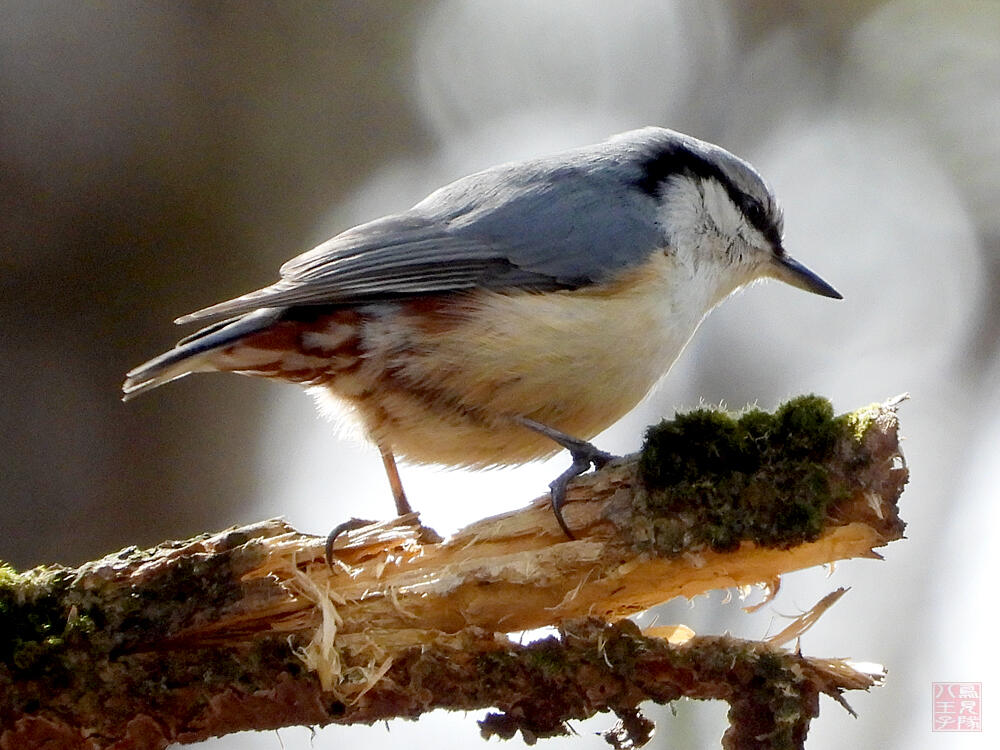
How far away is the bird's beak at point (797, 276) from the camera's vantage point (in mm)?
3574

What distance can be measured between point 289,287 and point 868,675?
169cm

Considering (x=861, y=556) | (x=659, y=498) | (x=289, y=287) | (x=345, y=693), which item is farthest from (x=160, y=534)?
(x=861, y=556)

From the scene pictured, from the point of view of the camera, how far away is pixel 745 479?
225 cm

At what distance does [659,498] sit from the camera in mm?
2295

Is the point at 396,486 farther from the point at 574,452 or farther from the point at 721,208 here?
the point at 721,208

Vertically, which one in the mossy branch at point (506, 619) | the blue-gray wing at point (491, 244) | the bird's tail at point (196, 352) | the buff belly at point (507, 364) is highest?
the blue-gray wing at point (491, 244)

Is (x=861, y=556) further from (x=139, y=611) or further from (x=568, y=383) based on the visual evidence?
(x=139, y=611)

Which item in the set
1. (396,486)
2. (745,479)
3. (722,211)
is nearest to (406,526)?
(396,486)

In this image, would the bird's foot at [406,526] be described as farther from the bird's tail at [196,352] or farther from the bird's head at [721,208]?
the bird's head at [721,208]

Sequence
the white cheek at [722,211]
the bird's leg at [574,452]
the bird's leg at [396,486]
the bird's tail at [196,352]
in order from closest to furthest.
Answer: the bird's leg at [574,452]
the bird's tail at [196,352]
the bird's leg at [396,486]
the white cheek at [722,211]

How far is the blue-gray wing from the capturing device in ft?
9.44

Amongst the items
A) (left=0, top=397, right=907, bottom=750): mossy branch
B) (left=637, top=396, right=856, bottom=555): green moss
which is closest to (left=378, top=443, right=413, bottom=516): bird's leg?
(left=0, top=397, right=907, bottom=750): mossy branch

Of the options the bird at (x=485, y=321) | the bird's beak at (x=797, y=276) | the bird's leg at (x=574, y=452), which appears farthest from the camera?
the bird's beak at (x=797, y=276)

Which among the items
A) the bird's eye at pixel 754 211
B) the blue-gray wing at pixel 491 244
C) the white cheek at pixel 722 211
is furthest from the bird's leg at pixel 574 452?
the bird's eye at pixel 754 211
